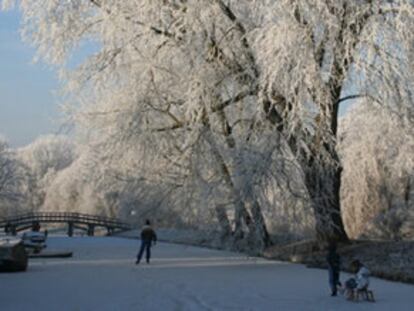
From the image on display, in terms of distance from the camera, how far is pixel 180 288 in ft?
48.2

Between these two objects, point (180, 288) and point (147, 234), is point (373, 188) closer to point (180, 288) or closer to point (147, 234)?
point (147, 234)

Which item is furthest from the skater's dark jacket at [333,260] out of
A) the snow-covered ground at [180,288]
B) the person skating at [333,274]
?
the snow-covered ground at [180,288]

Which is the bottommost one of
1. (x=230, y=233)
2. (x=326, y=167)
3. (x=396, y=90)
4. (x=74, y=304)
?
(x=74, y=304)

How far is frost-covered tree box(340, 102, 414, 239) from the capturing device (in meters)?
33.5

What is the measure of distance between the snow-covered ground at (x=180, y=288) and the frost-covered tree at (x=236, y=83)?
266 centimetres

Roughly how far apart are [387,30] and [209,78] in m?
5.54

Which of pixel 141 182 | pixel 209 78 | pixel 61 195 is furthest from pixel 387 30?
pixel 61 195

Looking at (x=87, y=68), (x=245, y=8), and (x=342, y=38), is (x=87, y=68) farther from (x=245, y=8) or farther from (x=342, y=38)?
(x=342, y=38)

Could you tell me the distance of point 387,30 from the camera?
65.6ft

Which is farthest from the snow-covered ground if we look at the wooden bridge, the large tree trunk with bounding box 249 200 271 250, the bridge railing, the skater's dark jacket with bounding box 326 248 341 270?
the bridge railing

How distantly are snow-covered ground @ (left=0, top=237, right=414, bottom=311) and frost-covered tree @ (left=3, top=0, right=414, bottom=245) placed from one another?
2657 mm

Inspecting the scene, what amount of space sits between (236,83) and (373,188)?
1558 centimetres

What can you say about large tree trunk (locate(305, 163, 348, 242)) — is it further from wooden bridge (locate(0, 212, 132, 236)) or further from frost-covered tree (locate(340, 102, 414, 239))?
wooden bridge (locate(0, 212, 132, 236))

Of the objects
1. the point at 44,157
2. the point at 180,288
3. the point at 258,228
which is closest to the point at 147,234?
the point at 258,228
